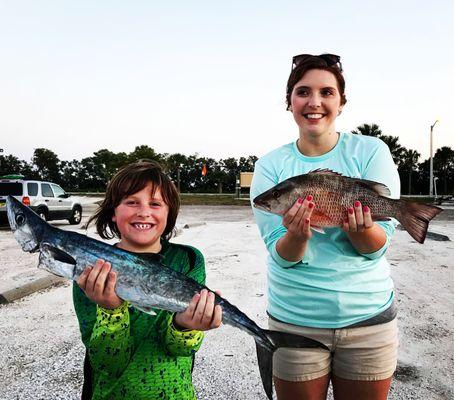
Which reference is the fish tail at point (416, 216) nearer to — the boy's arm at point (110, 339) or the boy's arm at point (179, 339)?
the boy's arm at point (179, 339)

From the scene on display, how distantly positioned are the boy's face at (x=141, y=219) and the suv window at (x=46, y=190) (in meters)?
14.7

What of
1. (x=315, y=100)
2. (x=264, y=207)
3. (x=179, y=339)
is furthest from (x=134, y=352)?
(x=315, y=100)

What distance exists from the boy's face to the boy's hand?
0.45 m

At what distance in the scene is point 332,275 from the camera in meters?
1.97

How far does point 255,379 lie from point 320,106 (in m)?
2.61

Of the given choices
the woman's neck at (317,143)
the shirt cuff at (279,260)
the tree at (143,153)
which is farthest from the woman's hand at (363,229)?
the tree at (143,153)

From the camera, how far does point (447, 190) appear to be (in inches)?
2889

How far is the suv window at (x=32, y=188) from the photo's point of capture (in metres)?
14.8

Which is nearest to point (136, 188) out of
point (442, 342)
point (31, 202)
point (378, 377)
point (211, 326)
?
point (211, 326)

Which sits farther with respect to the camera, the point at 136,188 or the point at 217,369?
the point at 217,369

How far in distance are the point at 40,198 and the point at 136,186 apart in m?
14.4

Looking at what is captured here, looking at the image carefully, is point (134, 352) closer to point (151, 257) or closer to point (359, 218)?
point (151, 257)

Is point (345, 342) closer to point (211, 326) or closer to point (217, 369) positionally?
point (211, 326)

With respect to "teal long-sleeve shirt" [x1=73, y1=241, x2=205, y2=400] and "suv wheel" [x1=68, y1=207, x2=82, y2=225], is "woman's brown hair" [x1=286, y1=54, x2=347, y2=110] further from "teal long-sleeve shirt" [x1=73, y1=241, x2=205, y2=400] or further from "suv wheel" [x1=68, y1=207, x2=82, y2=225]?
"suv wheel" [x1=68, y1=207, x2=82, y2=225]
